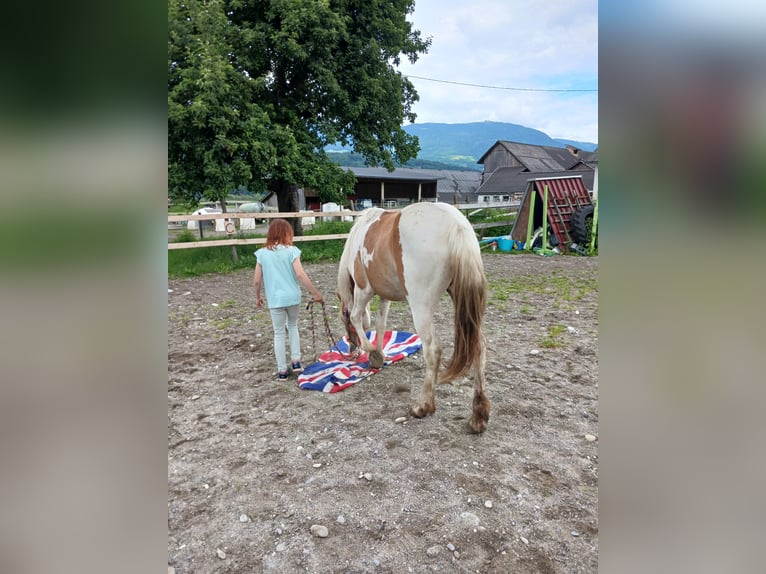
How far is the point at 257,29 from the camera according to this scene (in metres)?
9.19

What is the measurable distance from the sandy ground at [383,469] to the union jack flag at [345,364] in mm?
129

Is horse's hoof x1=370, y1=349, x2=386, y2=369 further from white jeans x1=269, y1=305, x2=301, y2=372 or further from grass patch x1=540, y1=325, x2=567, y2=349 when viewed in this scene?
grass patch x1=540, y1=325, x2=567, y2=349

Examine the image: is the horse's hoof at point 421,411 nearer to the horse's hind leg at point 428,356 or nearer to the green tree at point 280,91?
the horse's hind leg at point 428,356

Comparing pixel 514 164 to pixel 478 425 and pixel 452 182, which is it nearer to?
pixel 452 182

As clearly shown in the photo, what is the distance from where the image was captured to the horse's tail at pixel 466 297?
2672 mm

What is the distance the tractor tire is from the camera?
10958 mm

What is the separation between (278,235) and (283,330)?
2.92 ft

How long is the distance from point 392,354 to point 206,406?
1872 millimetres

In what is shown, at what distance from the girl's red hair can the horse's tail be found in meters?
1.60

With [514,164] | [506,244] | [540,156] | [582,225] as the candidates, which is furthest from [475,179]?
[582,225]

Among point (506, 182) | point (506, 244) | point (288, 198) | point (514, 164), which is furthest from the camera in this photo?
point (514, 164)

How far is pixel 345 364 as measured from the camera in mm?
3936
